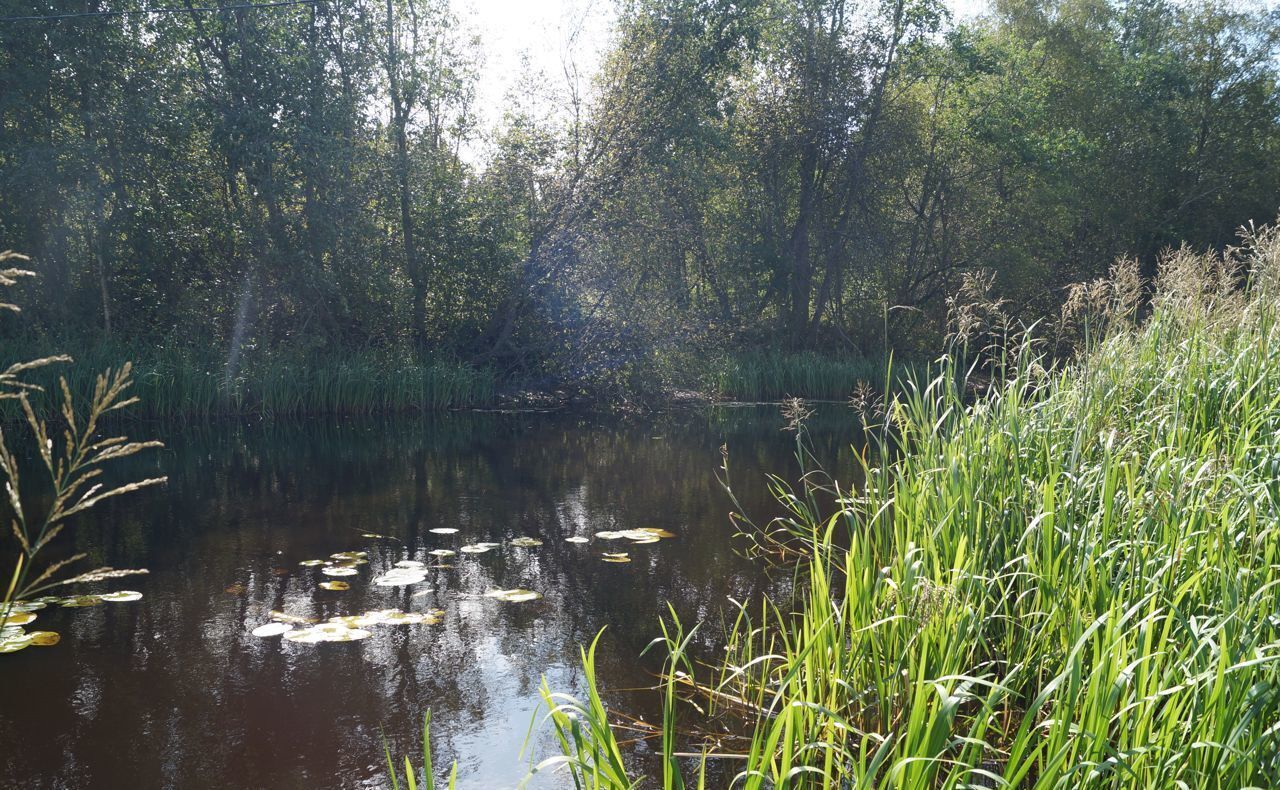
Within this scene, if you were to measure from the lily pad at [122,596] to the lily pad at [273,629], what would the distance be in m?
1.01

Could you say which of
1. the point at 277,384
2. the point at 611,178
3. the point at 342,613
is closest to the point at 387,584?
the point at 342,613

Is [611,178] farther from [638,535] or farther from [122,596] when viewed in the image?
[122,596]

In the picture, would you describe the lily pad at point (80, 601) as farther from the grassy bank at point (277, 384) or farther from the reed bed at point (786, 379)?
the reed bed at point (786, 379)

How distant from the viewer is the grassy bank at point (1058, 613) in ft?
7.05

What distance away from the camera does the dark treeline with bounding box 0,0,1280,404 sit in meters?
15.1

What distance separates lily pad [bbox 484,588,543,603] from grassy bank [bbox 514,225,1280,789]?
49.2 inches

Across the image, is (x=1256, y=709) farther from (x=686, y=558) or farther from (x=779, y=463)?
(x=779, y=463)

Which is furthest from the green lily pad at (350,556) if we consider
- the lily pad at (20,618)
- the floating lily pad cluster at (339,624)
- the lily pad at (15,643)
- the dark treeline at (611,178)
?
the dark treeline at (611,178)

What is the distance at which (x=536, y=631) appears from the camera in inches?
194

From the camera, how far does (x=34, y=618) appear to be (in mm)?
4805

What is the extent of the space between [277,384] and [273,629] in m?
10.4

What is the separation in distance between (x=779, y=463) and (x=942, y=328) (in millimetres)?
14896

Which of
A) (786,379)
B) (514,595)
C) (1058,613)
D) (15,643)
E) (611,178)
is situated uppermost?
(611,178)

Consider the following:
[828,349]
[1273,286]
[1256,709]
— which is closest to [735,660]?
[1256,709]
